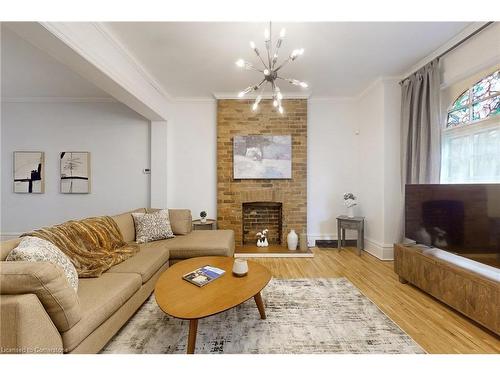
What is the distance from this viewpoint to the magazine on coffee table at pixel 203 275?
1.81 m

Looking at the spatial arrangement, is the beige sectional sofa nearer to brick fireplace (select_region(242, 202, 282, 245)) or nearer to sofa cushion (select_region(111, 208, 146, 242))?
sofa cushion (select_region(111, 208, 146, 242))

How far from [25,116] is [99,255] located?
419 centimetres

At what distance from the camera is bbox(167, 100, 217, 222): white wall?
443cm

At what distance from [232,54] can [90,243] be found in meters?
2.63

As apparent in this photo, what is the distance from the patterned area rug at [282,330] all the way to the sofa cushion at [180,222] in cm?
119

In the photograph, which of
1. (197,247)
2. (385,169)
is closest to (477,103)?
(385,169)

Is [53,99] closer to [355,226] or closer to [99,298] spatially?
[99,298]

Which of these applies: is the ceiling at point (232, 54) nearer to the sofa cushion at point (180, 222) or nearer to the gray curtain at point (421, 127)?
the gray curtain at point (421, 127)

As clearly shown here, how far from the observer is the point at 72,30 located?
191 cm

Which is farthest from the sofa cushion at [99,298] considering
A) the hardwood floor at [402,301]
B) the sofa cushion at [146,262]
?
the hardwood floor at [402,301]

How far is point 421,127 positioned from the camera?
9.68 feet

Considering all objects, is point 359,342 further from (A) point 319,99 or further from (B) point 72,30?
(A) point 319,99

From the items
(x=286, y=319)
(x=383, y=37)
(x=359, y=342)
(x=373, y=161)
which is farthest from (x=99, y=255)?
(x=373, y=161)

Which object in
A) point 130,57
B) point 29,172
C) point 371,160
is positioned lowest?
point 29,172
